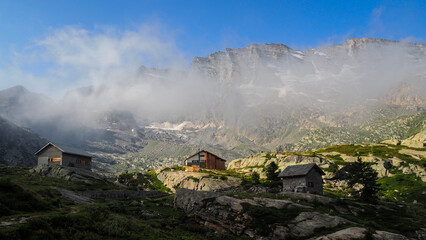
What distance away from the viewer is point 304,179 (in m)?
53.6

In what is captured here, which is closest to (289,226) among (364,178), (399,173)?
(364,178)

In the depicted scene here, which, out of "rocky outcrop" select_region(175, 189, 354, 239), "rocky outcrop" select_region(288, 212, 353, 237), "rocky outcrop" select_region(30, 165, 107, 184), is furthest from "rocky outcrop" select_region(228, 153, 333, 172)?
"rocky outcrop" select_region(288, 212, 353, 237)

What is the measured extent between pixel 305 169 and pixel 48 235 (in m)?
47.7

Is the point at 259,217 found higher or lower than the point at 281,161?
lower

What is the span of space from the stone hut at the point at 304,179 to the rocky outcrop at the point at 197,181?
21.1 m

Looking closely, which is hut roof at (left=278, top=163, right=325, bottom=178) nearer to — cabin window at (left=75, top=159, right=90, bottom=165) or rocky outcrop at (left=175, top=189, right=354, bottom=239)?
rocky outcrop at (left=175, top=189, right=354, bottom=239)

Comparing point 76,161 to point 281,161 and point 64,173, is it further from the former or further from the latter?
point 281,161

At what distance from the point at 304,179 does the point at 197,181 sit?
3795 cm

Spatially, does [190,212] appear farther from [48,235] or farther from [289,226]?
[48,235]

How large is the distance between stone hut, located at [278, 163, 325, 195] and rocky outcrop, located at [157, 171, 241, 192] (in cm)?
2114

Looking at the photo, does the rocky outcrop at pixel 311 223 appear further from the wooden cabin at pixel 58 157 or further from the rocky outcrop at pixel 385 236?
the wooden cabin at pixel 58 157

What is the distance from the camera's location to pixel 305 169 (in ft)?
178

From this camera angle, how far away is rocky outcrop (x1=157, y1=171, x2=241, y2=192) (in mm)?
77000

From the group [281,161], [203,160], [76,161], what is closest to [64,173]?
[76,161]
